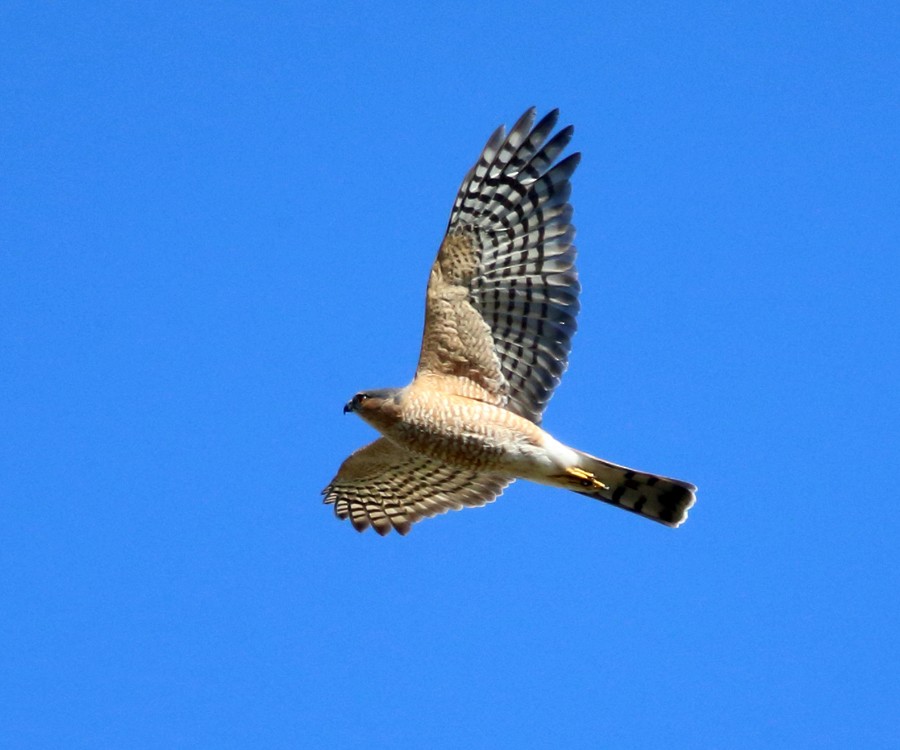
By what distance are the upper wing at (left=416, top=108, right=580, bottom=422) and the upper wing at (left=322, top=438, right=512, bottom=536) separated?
86 centimetres

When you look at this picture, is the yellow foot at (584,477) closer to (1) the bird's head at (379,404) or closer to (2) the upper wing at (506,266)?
(2) the upper wing at (506,266)

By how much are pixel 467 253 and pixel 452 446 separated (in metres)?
1.34

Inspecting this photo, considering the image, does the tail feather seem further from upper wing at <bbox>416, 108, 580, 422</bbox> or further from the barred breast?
upper wing at <bbox>416, 108, 580, 422</bbox>

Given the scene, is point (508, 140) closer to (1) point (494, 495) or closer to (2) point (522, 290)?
(2) point (522, 290)

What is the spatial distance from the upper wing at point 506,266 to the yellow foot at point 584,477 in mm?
693

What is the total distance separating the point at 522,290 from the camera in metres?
10.8

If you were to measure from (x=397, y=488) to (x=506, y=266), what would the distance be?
2.13 m

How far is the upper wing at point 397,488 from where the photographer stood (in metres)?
11.5

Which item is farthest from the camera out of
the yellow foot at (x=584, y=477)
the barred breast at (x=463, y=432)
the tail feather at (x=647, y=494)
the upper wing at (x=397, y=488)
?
the upper wing at (x=397, y=488)

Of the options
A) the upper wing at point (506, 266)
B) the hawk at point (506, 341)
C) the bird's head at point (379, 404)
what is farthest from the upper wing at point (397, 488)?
the upper wing at point (506, 266)

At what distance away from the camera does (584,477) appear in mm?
10750

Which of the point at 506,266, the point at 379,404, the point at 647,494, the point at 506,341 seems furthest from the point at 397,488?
the point at 506,266

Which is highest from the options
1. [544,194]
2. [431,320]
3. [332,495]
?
[544,194]

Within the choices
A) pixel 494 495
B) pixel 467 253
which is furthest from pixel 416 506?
pixel 467 253
